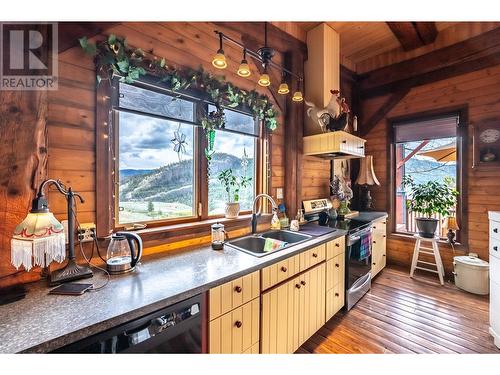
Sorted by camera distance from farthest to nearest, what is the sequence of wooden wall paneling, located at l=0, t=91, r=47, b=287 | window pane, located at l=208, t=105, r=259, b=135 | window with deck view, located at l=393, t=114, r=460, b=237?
window with deck view, located at l=393, t=114, r=460, b=237 → window pane, located at l=208, t=105, r=259, b=135 → wooden wall paneling, located at l=0, t=91, r=47, b=287

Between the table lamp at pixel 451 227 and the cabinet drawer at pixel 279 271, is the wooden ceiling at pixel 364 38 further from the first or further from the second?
the cabinet drawer at pixel 279 271

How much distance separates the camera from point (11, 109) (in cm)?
107

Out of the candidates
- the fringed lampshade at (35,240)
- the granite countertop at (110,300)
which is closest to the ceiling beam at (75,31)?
the fringed lampshade at (35,240)

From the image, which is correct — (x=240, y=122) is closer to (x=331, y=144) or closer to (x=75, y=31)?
(x=331, y=144)

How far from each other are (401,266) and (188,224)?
360 centimetres

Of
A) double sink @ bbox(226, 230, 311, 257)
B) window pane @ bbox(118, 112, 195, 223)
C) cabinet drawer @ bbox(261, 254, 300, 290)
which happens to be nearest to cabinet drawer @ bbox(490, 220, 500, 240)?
double sink @ bbox(226, 230, 311, 257)

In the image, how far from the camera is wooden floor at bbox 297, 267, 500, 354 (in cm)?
184

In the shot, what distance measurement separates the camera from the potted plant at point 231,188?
216cm

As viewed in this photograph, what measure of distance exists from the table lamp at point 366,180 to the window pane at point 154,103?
121 inches

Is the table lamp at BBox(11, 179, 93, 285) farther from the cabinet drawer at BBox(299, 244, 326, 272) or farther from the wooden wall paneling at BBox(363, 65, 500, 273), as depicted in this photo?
the wooden wall paneling at BBox(363, 65, 500, 273)

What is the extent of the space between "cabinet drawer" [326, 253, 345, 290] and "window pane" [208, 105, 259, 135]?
1590mm

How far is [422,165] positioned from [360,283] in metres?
2.40
